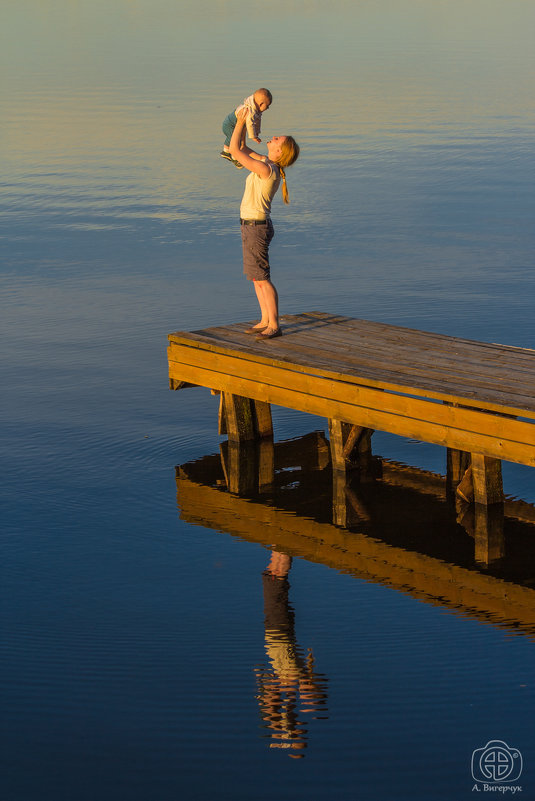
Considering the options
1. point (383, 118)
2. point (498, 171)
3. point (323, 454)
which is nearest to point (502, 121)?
point (383, 118)

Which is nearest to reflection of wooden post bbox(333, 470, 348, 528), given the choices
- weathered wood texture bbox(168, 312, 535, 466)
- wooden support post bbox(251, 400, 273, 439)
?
weathered wood texture bbox(168, 312, 535, 466)

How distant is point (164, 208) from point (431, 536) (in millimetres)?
15712

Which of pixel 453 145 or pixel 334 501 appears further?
pixel 453 145

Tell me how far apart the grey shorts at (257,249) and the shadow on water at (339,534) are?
5.77 ft

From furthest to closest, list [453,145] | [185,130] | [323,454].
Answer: [185,130]
[453,145]
[323,454]

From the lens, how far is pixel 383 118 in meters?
36.5

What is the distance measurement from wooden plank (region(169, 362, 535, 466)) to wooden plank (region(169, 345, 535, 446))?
3cm

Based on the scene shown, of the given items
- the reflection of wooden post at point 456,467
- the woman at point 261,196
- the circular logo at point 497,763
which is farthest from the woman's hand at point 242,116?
the circular logo at point 497,763

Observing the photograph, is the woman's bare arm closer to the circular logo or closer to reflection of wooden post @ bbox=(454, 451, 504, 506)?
reflection of wooden post @ bbox=(454, 451, 504, 506)

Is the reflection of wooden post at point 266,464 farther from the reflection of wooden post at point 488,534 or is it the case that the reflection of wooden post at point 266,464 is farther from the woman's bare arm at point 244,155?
the woman's bare arm at point 244,155

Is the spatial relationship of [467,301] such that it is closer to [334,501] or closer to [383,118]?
[334,501]

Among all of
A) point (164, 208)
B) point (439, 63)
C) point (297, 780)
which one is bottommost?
point (297, 780)

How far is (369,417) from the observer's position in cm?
1053

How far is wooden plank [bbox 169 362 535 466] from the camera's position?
31.3ft
